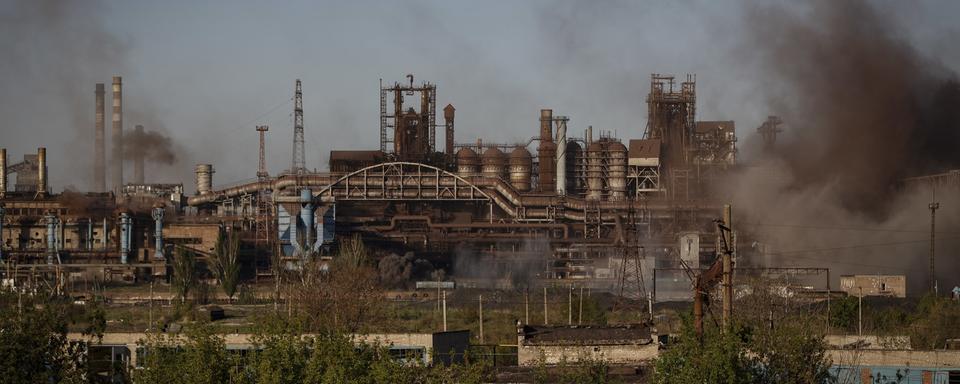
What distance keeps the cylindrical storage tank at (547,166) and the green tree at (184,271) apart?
20.9 metres

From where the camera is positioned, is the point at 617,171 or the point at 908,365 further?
the point at 617,171

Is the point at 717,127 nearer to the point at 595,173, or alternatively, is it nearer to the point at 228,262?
the point at 595,173

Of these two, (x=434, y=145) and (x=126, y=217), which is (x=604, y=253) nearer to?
(x=434, y=145)

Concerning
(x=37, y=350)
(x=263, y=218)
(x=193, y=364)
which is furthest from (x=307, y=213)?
(x=193, y=364)

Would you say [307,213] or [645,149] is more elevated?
[645,149]

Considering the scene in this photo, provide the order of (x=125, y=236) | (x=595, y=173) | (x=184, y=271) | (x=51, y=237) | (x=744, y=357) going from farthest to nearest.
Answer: (x=595, y=173) < (x=125, y=236) < (x=51, y=237) < (x=184, y=271) < (x=744, y=357)

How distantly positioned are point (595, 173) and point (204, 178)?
24.2 meters

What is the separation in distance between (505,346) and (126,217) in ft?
157

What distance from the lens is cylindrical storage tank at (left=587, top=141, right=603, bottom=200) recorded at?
9338 cm

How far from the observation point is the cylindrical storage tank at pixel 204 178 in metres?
98.2

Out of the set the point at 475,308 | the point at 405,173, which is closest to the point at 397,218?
the point at 405,173

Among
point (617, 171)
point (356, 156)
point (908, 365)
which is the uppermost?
point (356, 156)

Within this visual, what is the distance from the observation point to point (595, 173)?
307 feet

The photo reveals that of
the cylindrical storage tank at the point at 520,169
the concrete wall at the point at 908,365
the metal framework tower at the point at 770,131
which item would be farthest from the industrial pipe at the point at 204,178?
the concrete wall at the point at 908,365
